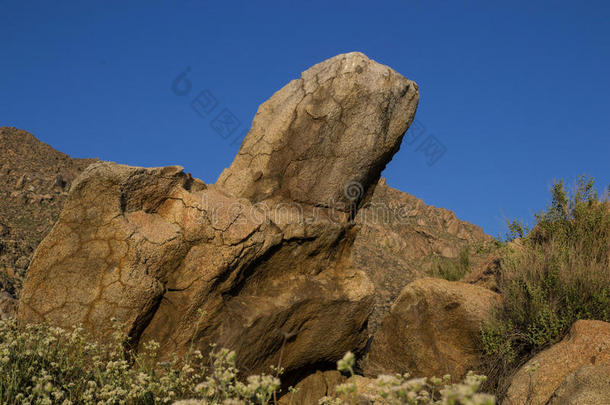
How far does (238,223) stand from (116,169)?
5.03ft

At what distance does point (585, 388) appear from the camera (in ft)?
14.6

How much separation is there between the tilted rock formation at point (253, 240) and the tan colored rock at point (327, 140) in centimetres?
2

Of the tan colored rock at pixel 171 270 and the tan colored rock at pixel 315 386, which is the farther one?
the tan colored rock at pixel 315 386

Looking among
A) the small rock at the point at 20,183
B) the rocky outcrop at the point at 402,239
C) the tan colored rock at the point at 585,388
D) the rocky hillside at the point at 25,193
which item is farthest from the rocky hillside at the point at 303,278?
the small rock at the point at 20,183

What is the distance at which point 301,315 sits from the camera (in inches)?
246

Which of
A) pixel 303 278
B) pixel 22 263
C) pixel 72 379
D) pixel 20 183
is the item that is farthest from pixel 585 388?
pixel 20 183

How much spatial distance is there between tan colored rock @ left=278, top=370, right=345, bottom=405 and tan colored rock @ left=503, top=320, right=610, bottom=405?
2.58 m

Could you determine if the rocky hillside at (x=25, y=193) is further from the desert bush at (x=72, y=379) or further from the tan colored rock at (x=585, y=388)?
the tan colored rock at (x=585, y=388)

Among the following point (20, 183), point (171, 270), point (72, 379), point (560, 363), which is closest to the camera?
point (72, 379)

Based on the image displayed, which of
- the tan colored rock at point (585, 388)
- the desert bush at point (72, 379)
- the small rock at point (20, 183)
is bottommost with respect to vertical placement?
the desert bush at point (72, 379)

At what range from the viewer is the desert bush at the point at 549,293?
6.27 metres

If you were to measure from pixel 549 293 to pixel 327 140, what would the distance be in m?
3.79

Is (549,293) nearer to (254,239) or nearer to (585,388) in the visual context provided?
(585,388)

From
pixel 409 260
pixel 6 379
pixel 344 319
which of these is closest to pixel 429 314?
pixel 344 319
